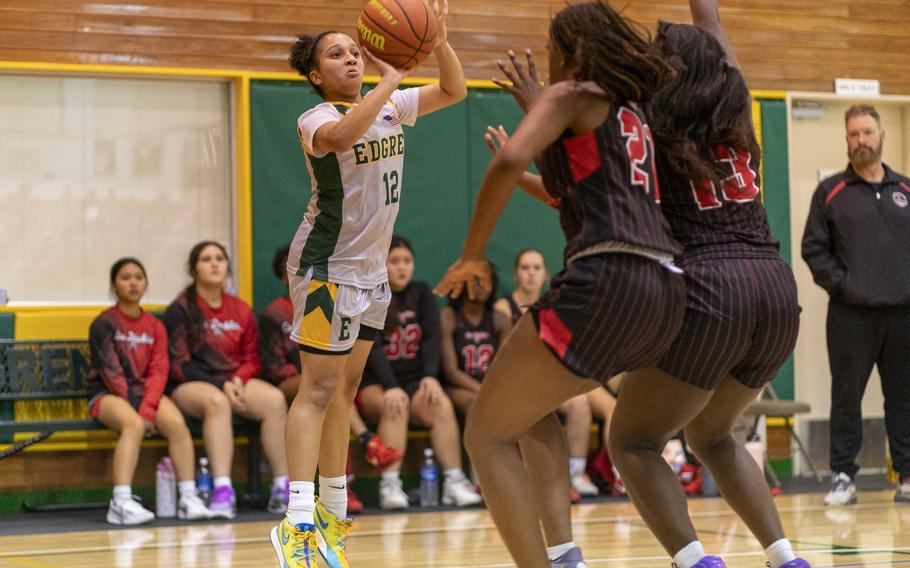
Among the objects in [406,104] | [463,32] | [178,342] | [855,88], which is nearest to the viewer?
[406,104]

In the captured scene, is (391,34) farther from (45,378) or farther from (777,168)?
(777,168)

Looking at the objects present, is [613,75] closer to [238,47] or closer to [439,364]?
[439,364]

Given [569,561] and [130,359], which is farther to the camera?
[130,359]

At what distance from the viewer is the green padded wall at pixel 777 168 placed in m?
Result: 9.56

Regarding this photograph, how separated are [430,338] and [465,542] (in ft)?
7.55

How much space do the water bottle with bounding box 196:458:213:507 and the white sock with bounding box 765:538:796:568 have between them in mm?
4466

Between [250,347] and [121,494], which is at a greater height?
[250,347]

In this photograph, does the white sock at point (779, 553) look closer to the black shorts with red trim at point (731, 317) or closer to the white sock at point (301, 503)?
the black shorts with red trim at point (731, 317)

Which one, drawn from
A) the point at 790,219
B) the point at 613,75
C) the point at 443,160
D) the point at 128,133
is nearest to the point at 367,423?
the point at 443,160

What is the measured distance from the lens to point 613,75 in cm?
326

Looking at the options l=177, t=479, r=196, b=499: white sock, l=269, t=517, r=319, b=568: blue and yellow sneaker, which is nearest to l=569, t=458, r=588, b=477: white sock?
l=177, t=479, r=196, b=499: white sock

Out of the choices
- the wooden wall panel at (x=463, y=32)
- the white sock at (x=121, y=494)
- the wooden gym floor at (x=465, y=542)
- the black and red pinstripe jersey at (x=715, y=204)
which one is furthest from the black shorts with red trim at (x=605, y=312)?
the wooden wall panel at (x=463, y=32)

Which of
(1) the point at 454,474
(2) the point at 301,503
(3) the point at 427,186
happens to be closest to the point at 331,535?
(2) the point at 301,503

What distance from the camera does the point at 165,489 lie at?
753cm
